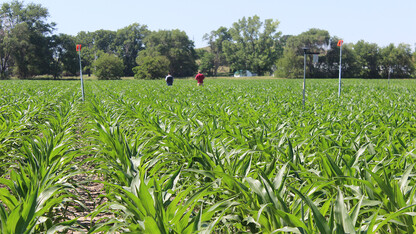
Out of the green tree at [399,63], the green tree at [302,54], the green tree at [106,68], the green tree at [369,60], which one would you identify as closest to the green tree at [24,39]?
the green tree at [106,68]

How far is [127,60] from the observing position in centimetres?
10188

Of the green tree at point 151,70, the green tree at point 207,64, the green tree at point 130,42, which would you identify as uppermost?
the green tree at point 130,42

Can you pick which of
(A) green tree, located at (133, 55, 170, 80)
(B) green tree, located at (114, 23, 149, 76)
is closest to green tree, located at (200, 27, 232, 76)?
(B) green tree, located at (114, 23, 149, 76)

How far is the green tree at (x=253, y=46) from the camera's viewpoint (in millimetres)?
89625

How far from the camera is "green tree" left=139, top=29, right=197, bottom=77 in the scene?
8756 centimetres

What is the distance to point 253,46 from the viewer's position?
9356 cm

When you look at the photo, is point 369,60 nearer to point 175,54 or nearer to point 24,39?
point 175,54

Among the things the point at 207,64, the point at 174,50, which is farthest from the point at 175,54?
the point at 207,64

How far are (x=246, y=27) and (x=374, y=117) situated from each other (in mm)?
91812

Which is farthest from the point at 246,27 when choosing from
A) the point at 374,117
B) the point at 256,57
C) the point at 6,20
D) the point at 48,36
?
the point at 374,117

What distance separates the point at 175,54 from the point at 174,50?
1.01 metres

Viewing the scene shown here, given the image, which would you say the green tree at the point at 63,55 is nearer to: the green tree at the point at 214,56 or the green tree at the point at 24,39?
the green tree at the point at 24,39

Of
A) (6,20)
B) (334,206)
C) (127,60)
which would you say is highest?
(6,20)

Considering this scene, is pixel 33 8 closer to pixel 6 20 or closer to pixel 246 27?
pixel 6 20
